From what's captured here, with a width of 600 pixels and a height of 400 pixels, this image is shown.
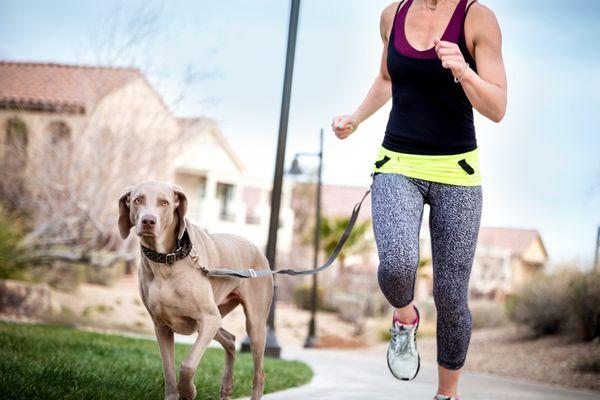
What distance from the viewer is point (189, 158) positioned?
731 inches

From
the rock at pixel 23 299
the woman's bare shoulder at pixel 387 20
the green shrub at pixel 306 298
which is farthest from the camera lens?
the green shrub at pixel 306 298

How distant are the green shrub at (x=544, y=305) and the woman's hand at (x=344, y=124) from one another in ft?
41.4

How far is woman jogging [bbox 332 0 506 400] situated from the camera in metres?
3.65

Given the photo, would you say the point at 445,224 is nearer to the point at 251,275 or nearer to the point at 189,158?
the point at 251,275

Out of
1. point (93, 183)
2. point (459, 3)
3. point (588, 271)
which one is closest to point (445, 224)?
point (459, 3)

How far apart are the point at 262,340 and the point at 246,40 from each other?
1772 centimetres

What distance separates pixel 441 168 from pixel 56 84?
2025 cm

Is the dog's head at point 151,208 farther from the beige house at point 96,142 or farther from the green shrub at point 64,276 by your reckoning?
the green shrub at point 64,276

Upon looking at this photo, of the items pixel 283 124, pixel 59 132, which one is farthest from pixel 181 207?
pixel 59 132

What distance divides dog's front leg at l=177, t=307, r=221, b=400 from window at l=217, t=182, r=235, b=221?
1312 inches

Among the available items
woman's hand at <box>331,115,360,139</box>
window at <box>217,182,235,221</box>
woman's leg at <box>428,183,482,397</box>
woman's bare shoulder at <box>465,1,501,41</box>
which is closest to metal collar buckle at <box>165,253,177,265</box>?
woman's hand at <box>331,115,360,139</box>

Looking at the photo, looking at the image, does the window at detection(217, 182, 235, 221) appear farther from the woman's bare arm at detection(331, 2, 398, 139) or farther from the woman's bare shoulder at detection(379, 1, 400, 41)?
the woman's bare shoulder at detection(379, 1, 400, 41)

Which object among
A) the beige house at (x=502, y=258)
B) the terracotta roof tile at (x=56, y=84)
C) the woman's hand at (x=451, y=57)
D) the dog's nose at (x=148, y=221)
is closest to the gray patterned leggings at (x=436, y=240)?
the woman's hand at (x=451, y=57)

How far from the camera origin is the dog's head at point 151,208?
3.66m
